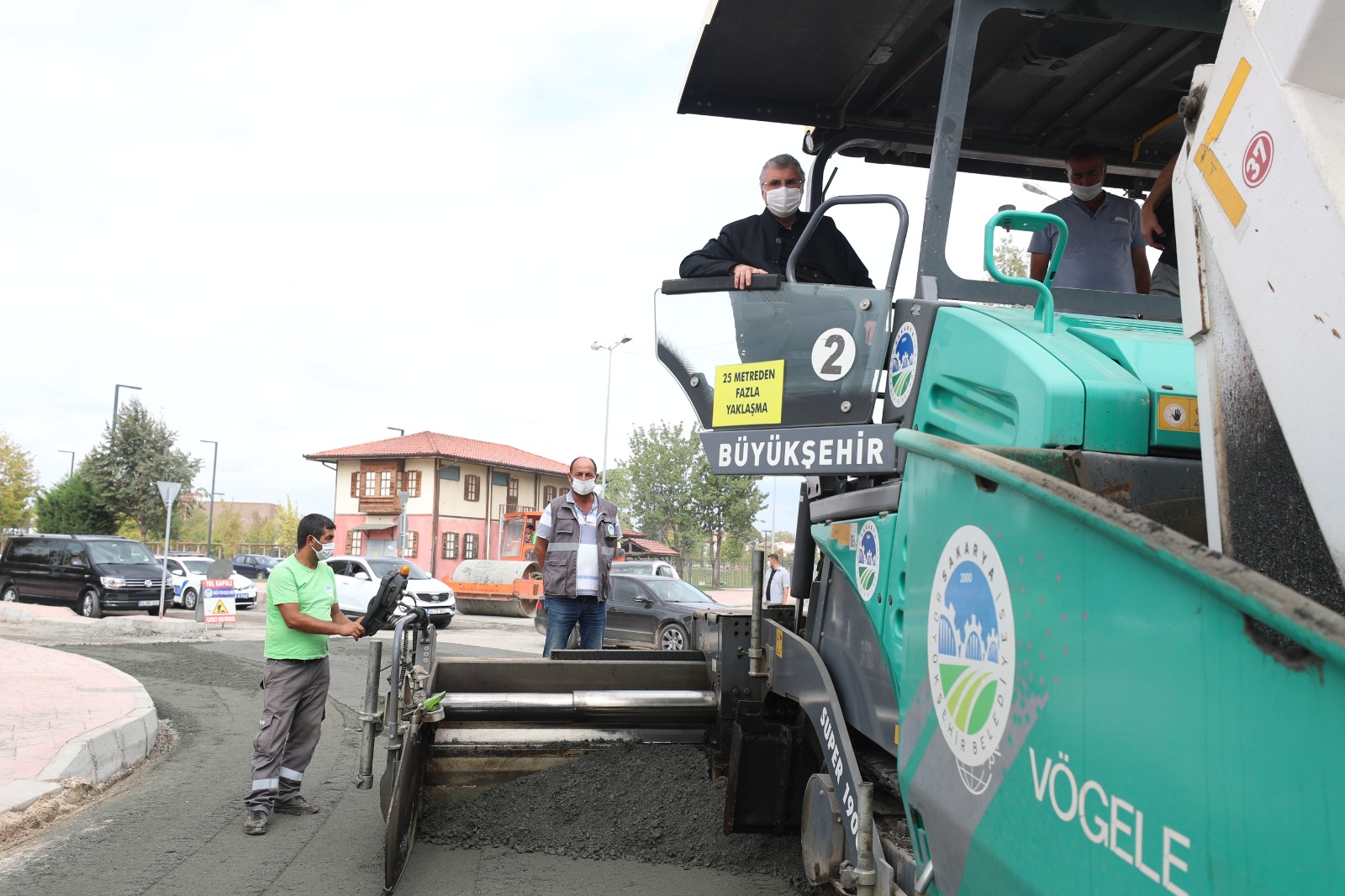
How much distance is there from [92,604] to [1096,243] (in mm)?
23808

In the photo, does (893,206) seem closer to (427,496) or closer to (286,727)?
(286,727)

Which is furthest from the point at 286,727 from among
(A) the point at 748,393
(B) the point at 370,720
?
(A) the point at 748,393

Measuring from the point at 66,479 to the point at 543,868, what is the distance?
5066 cm

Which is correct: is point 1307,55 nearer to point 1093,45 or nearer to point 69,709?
point 1093,45

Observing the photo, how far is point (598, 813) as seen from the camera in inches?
193

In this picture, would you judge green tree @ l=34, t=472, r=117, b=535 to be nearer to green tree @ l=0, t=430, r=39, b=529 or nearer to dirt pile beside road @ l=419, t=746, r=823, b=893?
green tree @ l=0, t=430, r=39, b=529

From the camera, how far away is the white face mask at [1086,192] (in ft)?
12.1

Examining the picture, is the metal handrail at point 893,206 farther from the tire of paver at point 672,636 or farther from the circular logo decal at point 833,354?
the tire of paver at point 672,636

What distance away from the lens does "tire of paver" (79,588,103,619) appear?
2255 cm

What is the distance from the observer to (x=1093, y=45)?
383cm

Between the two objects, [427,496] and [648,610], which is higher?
[427,496]

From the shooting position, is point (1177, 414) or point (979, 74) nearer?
point (1177, 414)

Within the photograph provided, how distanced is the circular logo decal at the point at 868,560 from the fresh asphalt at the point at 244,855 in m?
1.94

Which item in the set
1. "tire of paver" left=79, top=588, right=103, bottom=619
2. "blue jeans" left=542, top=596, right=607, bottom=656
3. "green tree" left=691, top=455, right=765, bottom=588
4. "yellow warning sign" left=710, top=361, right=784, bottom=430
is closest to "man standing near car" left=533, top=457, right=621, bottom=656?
"blue jeans" left=542, top=596, right=607, bottom=656
